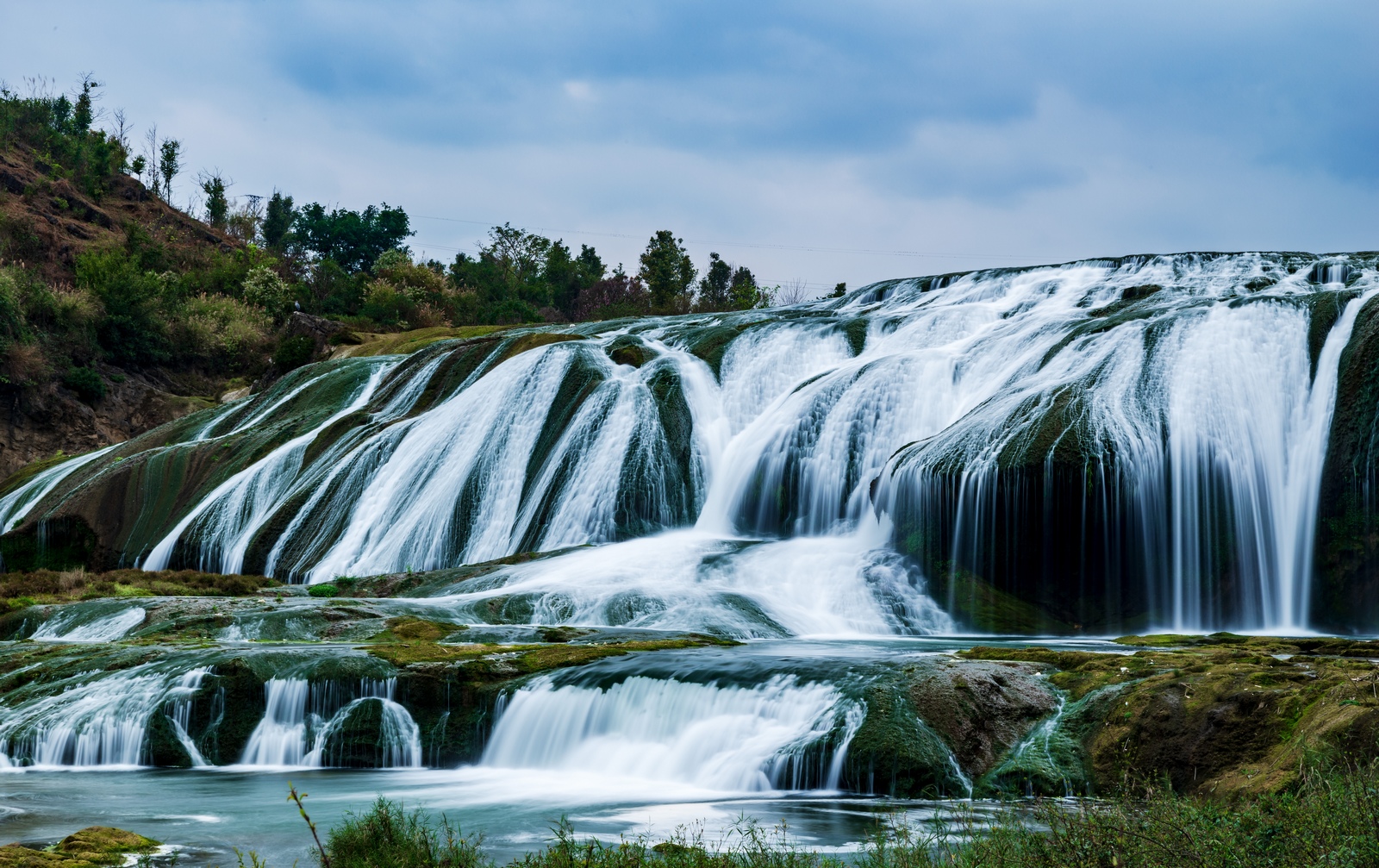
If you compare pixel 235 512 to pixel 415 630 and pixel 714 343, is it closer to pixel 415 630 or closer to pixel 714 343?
pixel 714 343

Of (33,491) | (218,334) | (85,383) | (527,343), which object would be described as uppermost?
(218,334)

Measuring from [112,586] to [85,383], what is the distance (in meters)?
27.5

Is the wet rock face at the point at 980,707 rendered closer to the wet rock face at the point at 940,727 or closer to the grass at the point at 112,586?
the wet rock face at the point at 940,727

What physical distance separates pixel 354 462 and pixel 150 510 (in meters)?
6.13

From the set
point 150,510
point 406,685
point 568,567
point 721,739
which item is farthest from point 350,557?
point 721,739

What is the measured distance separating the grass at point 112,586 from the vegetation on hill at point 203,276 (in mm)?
23109

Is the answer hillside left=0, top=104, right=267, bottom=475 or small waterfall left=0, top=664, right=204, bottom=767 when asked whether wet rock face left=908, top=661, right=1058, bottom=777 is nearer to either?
small waterfall left=0, top=664, right=204, bottom=767

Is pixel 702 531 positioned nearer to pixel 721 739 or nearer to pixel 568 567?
pixel 568 567

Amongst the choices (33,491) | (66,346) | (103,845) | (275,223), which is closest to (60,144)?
(275,223)

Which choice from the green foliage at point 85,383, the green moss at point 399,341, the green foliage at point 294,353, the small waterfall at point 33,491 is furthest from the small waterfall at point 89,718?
the green foliage at point 85,383

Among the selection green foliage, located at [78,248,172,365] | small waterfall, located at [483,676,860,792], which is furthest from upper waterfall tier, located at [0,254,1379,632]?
green foliage, located at [78,248,172,365]

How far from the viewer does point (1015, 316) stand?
90.6 ft

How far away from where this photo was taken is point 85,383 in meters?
42.4

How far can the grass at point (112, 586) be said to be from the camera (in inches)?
694
